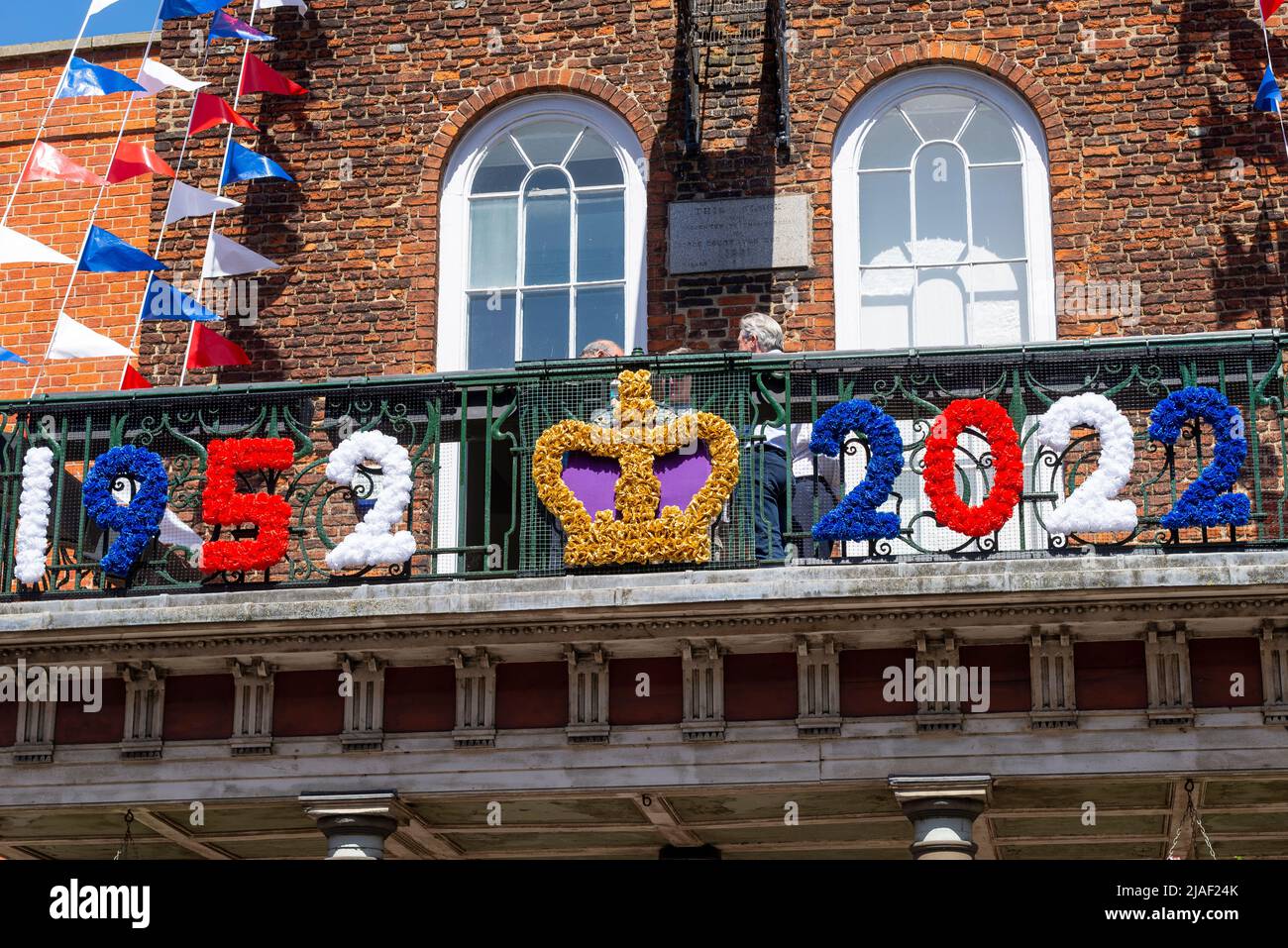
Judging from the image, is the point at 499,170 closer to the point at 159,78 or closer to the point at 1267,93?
the point at 159,78

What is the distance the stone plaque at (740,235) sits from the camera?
13.3 metres

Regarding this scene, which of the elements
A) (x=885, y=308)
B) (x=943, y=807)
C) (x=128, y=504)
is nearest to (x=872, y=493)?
(x=943, y=807)

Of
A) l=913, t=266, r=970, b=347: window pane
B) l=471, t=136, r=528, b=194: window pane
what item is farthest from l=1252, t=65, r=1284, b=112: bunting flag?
l=471, t=136, r=528, b=194: window pane

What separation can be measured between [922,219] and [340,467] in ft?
15.6

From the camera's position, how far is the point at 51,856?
1282cm

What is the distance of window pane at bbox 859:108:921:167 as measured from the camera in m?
13.6

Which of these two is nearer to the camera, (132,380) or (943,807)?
(943,807)

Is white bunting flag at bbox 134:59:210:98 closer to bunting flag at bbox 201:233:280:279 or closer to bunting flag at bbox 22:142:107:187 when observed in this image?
bunting flag at bbox 22:142:107:187

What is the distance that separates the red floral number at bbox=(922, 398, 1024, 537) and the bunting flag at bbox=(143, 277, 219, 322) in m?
5.32

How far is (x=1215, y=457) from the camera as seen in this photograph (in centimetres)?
1019

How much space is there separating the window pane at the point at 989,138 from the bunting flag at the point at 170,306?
211 inches

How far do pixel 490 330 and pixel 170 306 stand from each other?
221 centimetres

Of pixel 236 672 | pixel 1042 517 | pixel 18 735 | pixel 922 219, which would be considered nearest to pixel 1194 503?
pixel 1042 517

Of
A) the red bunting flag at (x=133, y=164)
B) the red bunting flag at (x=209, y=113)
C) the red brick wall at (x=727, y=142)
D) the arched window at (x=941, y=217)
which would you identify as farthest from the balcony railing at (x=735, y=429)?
the red bunting flag at (x=209, y=113)
